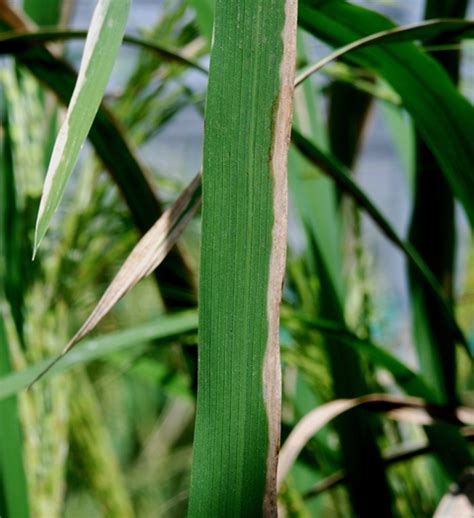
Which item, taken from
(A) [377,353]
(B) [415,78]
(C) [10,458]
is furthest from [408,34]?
(C) [10,458]

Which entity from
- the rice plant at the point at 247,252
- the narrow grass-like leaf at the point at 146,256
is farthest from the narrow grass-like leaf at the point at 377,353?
the narrow grass-like leaf at the point at 146,256

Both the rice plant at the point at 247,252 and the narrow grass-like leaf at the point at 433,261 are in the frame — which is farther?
the narrow grass-like leaf at the point at 433,261

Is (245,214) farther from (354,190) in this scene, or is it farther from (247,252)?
(354,190)

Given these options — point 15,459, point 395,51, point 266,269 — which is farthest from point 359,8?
point 15,459

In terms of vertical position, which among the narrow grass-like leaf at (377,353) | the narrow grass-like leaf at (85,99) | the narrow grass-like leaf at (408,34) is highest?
the narrow grass-like leaf at (408,34)

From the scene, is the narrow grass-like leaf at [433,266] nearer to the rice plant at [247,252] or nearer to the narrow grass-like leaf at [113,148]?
the rice plant at [247,252]

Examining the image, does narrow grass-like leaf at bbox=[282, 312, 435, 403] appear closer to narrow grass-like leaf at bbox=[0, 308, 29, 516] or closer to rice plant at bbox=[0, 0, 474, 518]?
rice plant at bbox=[0, 0, 474, 518]

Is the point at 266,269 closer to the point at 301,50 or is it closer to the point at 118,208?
the point at 301,50
